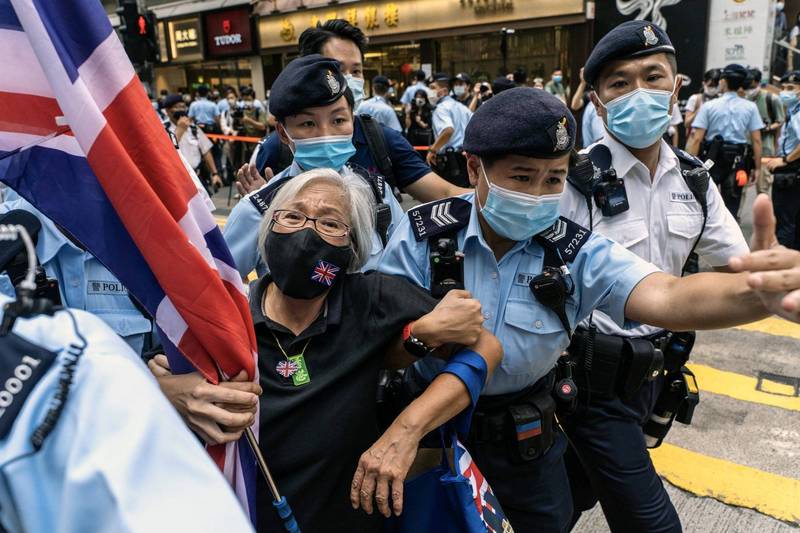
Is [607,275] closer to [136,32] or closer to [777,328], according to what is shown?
[777,328]

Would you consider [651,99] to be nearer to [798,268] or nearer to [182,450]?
[798,268]

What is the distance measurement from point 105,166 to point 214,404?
0.47 m

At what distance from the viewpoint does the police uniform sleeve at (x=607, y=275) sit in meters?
1.73

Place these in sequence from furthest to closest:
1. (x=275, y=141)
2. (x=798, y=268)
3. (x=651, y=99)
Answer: (x=275, y=141)
(x=651, y=99)
(x=798, y=268)

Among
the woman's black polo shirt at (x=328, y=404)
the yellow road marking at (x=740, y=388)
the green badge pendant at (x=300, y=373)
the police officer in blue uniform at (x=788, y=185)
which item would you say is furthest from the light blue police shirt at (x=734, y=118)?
the green badge pendant at (x=300, y=373)

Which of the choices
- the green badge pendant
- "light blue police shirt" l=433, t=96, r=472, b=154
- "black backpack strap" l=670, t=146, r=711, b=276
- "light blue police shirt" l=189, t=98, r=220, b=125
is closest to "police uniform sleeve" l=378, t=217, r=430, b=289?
the green badge pendant

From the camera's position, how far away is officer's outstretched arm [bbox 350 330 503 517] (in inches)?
54.9

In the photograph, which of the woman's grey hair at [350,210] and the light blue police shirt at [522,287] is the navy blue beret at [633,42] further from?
the woman's grey hair at [350,210]

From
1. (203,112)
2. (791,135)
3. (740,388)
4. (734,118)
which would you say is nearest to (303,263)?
(740,388)

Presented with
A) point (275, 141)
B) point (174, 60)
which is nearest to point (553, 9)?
point (275, 141)

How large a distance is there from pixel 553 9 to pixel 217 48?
47.4 feet

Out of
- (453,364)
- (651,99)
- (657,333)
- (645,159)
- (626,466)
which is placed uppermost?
(651,99)

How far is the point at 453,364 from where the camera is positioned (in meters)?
1.57

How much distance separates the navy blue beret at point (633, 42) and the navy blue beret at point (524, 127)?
0.78m
